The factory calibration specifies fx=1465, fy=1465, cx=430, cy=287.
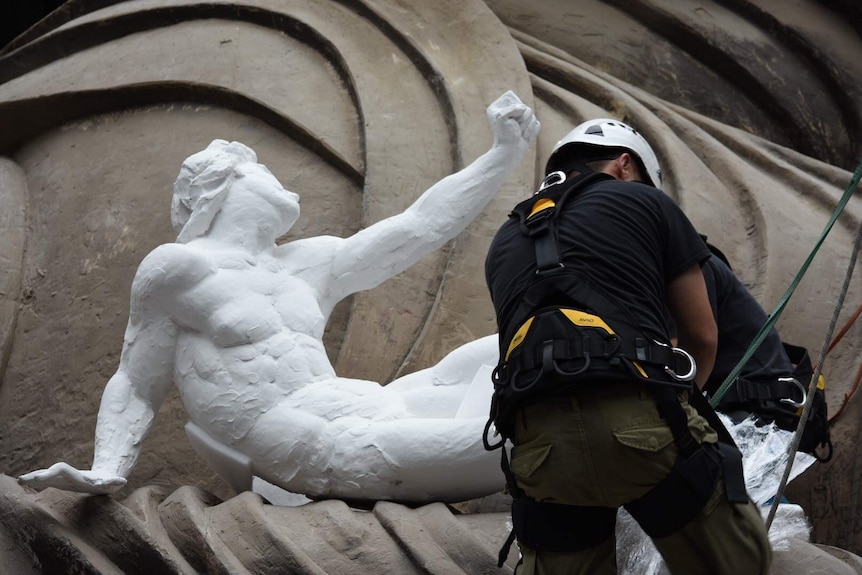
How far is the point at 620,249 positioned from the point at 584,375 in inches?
14.7

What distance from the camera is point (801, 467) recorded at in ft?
14.9

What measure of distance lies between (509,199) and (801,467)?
1.77 meters

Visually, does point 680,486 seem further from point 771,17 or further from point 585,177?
point 771,17

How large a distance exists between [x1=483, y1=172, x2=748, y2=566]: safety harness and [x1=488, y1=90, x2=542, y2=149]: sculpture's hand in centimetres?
109

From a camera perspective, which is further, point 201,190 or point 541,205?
point 201,190

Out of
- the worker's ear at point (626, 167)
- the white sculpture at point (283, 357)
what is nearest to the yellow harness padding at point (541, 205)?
the worker's ear at point (626, 167)

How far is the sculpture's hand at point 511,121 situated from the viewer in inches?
A: 183

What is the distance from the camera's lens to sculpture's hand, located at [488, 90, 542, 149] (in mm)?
4648

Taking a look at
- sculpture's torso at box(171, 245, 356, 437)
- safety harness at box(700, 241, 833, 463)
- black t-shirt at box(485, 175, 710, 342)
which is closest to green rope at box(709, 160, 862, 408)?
black t-shirt at box(485, 175, 710, 342)

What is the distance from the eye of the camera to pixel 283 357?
4.48 meters

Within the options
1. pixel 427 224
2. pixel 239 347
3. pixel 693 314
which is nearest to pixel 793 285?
pixel 693 314

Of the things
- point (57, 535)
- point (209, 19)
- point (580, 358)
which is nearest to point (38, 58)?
point (209, 19)

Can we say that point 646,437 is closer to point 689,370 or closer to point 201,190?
point 689,370

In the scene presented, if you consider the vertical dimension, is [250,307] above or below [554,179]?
below
